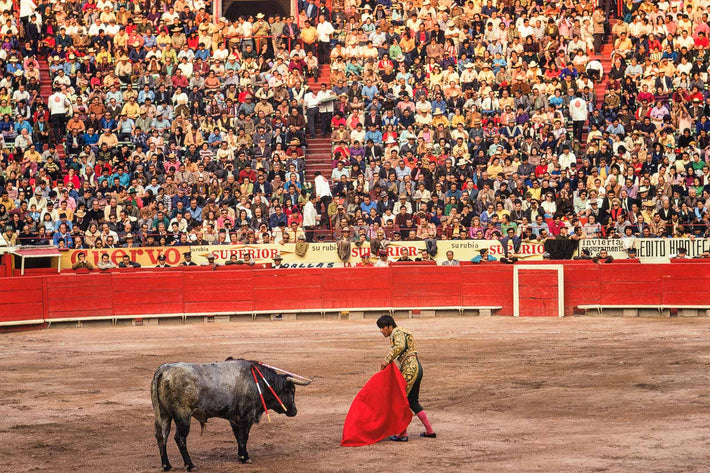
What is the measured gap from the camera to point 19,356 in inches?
784

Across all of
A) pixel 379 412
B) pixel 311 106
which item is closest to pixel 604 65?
pixel 311 106

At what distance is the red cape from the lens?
12.8m

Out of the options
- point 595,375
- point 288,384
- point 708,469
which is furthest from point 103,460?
point 595,375

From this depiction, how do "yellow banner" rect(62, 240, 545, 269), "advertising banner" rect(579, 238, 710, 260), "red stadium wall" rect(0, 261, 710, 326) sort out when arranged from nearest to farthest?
"red stadium wall" rect(0, 261, 710, 326)
"advertising banner" rect(579, 238, 710, 260)
"yellow banner" rect(62, 240, 545, 269)

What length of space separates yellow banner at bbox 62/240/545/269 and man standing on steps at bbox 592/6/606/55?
28.5 feet

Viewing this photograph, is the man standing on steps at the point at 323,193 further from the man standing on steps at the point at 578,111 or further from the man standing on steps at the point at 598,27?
the man standing on steps at the point at 598,27

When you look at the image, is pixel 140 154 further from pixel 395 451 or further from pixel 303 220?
pixel 395 451

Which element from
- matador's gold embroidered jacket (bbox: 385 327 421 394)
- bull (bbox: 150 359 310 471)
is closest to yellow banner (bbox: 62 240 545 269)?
matador's gold embroidered jacket (bbox: 385 327 421 394)

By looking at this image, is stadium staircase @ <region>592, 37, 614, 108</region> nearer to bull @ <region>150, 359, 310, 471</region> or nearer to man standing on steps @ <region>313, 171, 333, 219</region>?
man standing on steps @ <region>313, 171, 333, 219</region>

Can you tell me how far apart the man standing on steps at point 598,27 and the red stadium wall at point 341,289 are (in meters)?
9.47

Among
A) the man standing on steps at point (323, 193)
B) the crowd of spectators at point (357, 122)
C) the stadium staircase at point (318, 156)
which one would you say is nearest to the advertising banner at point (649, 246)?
the crowd of spectators at point (357, 122)

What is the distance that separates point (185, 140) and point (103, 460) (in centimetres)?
1762

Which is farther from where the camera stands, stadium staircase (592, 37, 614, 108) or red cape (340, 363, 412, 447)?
stadium staircase (592, 37, 614, 108)

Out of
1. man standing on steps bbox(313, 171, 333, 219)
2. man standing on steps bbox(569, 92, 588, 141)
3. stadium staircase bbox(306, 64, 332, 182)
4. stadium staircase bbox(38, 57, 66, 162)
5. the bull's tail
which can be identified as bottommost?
the bull's tail
